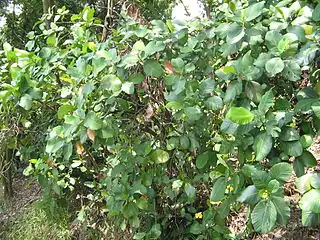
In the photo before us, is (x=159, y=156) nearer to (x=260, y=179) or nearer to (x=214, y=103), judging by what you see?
(x=214, y=103)

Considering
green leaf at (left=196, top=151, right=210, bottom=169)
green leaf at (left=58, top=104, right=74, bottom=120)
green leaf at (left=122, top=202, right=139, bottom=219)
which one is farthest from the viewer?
green leaf at (left=122, top=202, right=139, bottom=219)

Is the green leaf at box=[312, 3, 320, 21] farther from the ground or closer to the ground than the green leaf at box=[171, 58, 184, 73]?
farther from the ground

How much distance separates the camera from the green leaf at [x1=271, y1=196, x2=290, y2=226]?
3.49 feet

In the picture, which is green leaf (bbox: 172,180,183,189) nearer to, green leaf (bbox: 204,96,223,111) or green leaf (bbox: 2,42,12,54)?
green leaf (bbox: 204,96,223,111)

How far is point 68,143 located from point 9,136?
624mm

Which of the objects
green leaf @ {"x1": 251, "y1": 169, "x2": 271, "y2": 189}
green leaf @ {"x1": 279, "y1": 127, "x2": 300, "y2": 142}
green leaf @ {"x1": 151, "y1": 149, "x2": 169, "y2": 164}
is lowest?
green leaf @ {"x1": 151, "y1": 149, "x2": 169, "y2": 164}

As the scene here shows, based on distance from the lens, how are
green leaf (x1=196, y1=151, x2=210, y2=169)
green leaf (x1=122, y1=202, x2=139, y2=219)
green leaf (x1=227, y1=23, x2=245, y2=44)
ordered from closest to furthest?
green leaf (x1=227, y1=23, x2=245, y2=44) → green leaf (x1=196, y1=151, x2=210, y2=169) → green leaf (x1=122, y1=202, x2=139, y2=219)

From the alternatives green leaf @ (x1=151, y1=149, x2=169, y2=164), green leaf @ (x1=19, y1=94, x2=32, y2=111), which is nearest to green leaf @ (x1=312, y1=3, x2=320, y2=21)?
green leaf @ (x1=151, y1=149, x2=169, y2=164)

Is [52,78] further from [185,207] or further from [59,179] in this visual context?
[185,207]

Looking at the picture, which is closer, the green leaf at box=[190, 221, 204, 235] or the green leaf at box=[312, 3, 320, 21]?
the green leaf at box=[312, 3, 320, 21]

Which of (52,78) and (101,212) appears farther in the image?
(101,212)


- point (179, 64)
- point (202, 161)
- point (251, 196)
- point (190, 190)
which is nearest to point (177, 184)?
point (190, 190)

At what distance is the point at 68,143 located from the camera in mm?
1647

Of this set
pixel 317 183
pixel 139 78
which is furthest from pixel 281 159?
pixel 139 78
